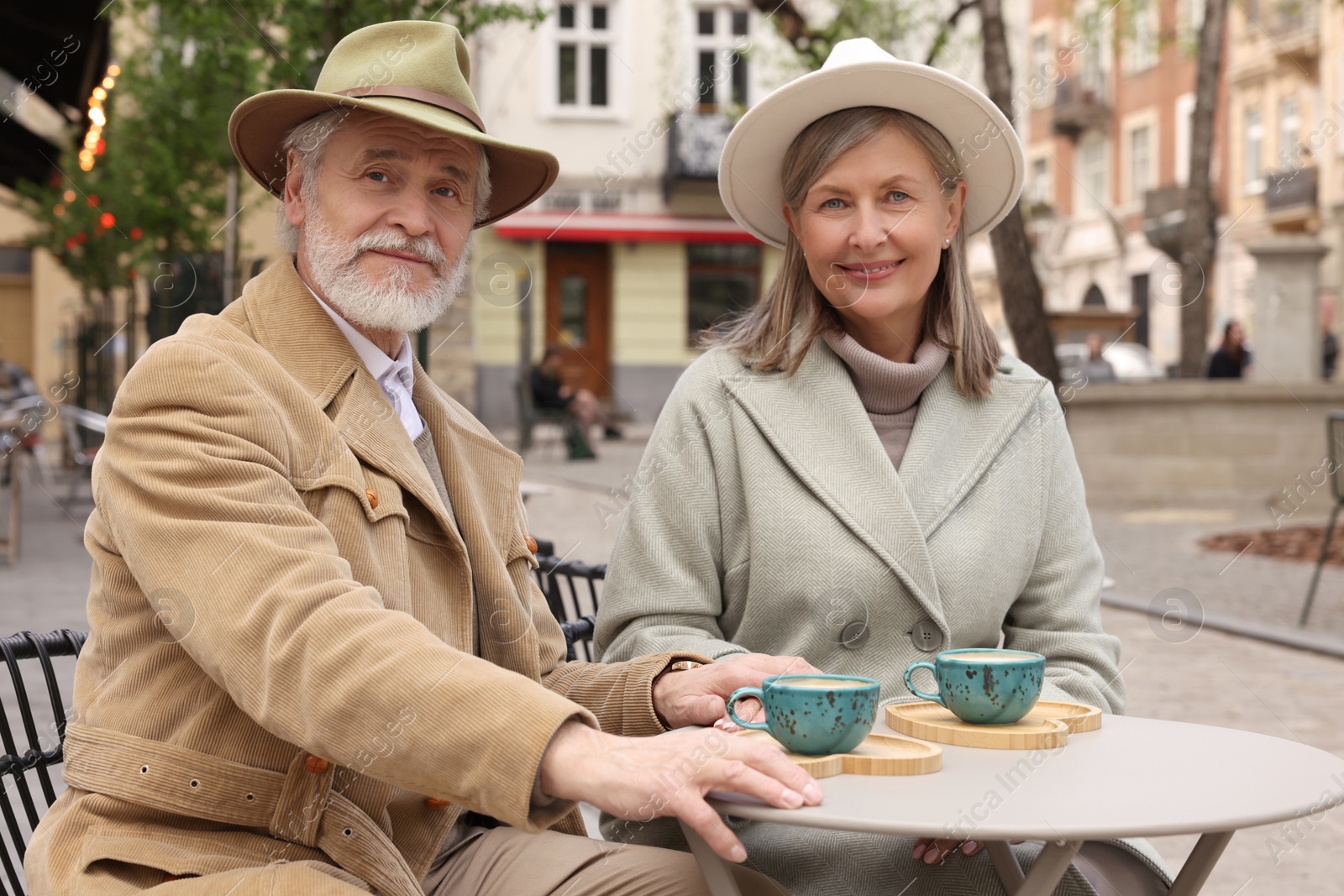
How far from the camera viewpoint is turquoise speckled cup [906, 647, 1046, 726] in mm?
2113

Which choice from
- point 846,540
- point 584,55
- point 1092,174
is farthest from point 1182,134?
point 846,540

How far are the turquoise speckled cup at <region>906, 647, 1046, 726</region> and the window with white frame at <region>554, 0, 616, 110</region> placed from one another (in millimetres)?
27188

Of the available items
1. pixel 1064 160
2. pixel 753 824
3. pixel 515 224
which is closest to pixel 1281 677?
pixel 753 824

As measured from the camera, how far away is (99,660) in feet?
7.06

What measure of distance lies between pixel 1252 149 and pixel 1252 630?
34.6 meters

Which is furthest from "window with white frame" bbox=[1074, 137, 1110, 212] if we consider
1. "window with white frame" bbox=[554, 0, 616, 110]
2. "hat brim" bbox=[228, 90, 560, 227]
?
"hat brim" bbox=[228, 90, 560, 227]

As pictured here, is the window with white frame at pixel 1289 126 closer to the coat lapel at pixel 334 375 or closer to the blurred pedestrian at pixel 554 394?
the blurred pedestrian at pixel 554 394

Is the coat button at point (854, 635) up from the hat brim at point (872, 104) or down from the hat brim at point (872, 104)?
down

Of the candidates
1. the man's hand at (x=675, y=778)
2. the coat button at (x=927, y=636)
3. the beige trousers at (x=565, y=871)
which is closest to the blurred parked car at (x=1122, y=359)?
the coat button at (x=927, y=636)

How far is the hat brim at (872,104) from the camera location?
2822 mm

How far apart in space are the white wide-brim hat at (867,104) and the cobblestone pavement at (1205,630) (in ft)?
4.75

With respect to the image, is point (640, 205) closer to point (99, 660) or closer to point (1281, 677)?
point (1281, 677)

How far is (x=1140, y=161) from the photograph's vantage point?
44531 millimetres

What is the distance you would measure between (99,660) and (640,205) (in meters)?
27.5
